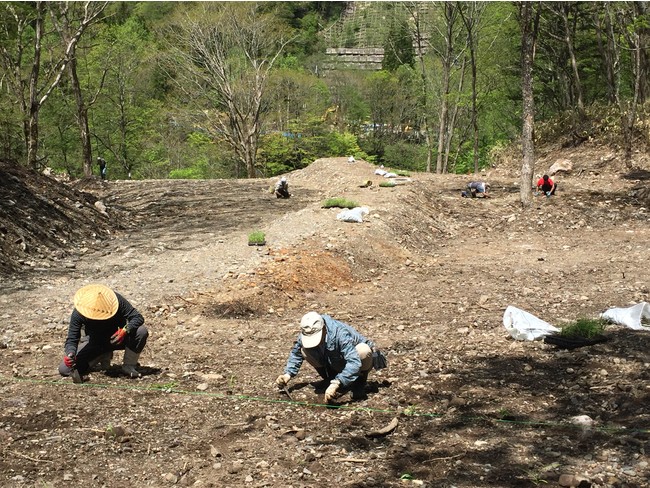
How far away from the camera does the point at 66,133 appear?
36.7 m

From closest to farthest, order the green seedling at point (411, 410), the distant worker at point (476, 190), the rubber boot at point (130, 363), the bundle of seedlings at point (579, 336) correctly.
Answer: the green seedling at point (411, 410) < the rubber boot at point (130, 363) < the bundle of seedlings at point (579, 336) < the distant worker at point (476, 190)

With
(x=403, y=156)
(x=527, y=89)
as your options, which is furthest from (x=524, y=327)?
(x=403, y=156)

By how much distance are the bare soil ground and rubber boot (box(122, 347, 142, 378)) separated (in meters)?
0.13

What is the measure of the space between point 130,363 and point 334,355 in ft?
7.13

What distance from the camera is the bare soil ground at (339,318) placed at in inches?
179

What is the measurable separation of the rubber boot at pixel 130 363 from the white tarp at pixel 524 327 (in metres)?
4.07

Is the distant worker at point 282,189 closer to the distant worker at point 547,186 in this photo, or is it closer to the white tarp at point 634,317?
the distant worker at point 547,186

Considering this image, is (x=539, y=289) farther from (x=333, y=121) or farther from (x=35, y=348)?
(x=333, y=121)

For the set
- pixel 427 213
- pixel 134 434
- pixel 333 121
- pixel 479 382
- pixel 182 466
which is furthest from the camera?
pixel 333 121

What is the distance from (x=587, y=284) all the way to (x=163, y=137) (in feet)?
114

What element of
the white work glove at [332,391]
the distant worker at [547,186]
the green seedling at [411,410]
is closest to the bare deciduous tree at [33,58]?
Result: the distant worker at [547,186]

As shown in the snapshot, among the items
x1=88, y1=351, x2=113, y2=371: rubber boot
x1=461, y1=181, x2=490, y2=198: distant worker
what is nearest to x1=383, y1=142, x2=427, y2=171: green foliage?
x1=461, y1=181, x2=490, y2=198: distant worker

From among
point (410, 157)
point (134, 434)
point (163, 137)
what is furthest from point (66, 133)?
point (134, 434)

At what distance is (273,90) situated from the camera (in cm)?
3616
